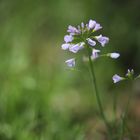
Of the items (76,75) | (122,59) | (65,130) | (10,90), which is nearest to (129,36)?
(122,59)

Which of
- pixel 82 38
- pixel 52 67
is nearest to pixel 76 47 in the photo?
pixel 82 38

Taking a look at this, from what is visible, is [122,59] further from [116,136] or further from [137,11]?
[116,136]

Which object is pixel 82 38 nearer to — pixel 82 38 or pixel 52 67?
pixel 82 38

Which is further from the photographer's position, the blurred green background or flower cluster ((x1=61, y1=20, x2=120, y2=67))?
the blurred green background

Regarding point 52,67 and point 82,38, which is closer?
point 82,38

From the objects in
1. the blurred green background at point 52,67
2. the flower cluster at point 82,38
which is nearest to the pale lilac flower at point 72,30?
the flower cluster at point 82,38

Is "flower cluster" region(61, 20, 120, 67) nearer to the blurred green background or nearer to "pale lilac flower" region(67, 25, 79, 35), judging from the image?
"pale lilac flower" region(67, 25, 79, 35)

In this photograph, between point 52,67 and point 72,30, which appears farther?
point 52,67

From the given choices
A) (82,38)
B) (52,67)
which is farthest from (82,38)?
(52,67)

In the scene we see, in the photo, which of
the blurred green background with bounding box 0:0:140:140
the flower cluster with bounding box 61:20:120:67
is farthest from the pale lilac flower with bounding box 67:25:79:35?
the blurred green background with bounding box 0:0:140:140

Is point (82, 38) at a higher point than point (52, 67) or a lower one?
lower
